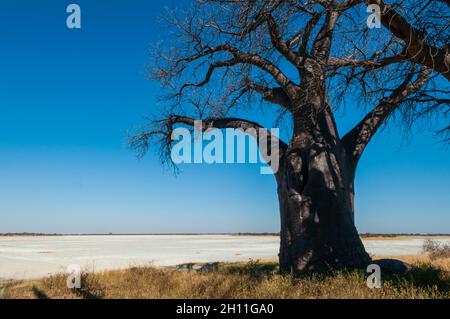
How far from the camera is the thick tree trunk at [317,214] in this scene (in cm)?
823

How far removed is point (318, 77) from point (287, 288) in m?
3.16

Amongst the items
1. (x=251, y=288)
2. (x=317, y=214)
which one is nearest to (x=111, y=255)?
(x=317, y=214)

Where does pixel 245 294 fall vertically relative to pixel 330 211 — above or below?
below

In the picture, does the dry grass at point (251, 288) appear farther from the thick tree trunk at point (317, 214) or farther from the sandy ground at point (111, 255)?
the sandy ground at point (111, 255)

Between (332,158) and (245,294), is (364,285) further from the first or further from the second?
(332,158)

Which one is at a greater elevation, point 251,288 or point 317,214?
point 317,214

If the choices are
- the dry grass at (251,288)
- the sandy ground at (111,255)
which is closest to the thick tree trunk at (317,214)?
the dry grass at (251,288)

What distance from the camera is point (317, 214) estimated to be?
331 inches

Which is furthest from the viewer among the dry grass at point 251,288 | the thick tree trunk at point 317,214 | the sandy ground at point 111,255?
the sandy ground at point 111,255

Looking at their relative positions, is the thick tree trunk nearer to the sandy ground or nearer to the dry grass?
the dry grass

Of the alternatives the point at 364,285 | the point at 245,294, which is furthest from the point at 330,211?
the point at 245,294

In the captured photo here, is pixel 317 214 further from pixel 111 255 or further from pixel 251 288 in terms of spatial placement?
pixel 111 255

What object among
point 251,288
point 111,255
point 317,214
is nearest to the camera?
point 251,288

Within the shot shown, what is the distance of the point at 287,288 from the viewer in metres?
6.76
